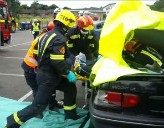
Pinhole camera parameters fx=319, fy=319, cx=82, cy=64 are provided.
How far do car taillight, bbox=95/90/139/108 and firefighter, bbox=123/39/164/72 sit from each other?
723 mm

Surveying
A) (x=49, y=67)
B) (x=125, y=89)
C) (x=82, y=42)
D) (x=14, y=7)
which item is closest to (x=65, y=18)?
(x=49, y=67)

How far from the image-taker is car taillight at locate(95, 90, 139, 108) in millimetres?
2766

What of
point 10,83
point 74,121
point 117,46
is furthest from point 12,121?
point 10,83

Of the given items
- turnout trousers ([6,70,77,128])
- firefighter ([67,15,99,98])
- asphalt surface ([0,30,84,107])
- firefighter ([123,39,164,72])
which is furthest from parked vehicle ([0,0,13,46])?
firefighter ([123,39,164,72])

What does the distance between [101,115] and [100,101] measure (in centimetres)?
16

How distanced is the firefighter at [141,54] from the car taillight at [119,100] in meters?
0.72

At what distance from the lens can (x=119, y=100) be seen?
2.81 m

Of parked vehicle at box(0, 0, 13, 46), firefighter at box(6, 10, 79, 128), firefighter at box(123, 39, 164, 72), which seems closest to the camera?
firefighter at box(123, 39, 164, 72)

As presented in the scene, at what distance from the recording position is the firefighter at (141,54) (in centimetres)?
346

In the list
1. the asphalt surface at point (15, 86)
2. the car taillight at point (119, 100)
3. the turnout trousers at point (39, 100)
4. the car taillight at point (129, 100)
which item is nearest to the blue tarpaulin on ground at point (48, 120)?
the turnout trousers at point (39, 100)

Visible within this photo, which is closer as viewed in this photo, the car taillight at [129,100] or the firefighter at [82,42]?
the car taillight at [129,100]

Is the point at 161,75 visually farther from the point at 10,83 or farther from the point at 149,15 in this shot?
the point at 10,83

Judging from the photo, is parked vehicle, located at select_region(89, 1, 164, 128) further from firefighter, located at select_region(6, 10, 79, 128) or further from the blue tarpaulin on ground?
the blue tarpaulin on ground

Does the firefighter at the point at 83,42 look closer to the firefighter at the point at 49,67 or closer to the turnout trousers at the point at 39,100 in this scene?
the firefighter at the point at 49,67
